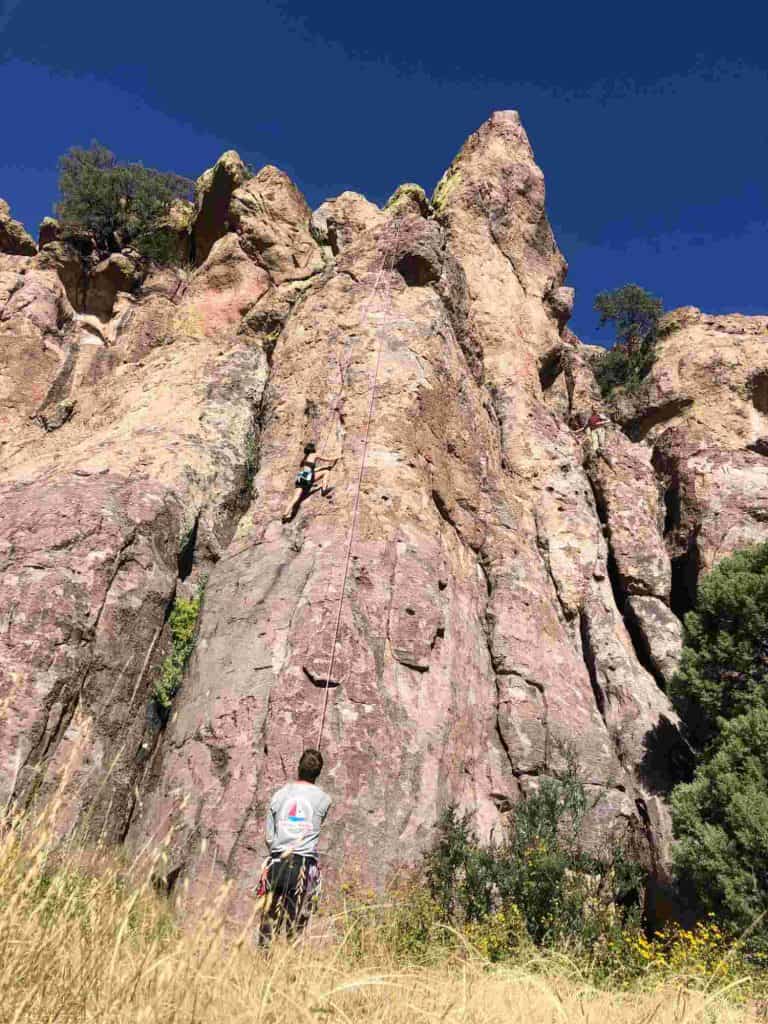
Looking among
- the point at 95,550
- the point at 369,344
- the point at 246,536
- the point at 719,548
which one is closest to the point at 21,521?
the point at 95,550

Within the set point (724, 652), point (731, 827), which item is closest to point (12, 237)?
point (724, 652)

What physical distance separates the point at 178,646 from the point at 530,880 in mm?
6500

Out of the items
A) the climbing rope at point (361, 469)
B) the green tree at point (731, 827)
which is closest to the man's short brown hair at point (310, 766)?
the climbing rope at point (361, 469)

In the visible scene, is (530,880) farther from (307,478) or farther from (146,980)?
(307,478)

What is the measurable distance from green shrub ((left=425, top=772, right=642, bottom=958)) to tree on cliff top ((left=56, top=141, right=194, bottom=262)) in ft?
75.0

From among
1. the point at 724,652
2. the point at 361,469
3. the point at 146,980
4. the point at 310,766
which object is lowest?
the point at 146,980

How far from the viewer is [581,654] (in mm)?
14977

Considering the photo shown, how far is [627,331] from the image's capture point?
110 feet

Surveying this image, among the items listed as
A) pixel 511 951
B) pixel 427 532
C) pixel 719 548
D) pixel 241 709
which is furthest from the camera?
pixel 719 548

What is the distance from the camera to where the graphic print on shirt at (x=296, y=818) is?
5.76 meters

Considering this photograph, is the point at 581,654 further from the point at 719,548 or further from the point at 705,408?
the point at 705,408

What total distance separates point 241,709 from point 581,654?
27.3ft

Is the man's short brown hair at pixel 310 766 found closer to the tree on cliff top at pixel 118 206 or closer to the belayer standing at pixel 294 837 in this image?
the belayer standing at pixel 294 837

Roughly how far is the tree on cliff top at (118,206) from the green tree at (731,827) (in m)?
23.5
